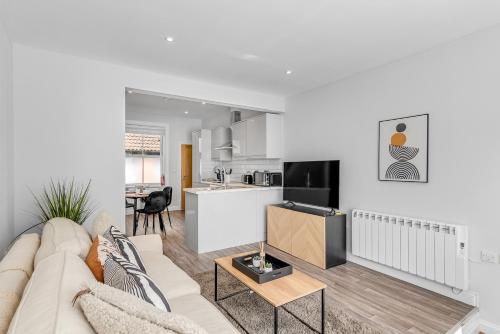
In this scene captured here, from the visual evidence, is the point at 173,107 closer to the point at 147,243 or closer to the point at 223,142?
the point at 223,142

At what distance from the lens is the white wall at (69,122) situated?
2742 millimetres

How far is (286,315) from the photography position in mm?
2283

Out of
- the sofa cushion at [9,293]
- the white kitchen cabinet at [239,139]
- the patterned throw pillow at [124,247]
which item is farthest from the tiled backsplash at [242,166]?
the sofa cushion at [9,293]

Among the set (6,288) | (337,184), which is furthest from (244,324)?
(337,184)

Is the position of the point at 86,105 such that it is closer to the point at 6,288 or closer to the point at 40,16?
the point at 40,16

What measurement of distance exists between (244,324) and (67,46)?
3311 mm

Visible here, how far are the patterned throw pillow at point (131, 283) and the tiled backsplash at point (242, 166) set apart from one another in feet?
12.8

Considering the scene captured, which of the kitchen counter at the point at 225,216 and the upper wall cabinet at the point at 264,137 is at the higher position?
the upper wall cabinet at the point at 264,137

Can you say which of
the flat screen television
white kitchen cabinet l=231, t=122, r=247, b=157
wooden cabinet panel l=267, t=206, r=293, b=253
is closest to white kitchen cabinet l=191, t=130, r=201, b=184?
white kitchen cabinet l=231, t=122, r=247, b=157

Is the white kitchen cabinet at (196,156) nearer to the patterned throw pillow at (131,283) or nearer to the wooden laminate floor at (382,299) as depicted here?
the wooden laminate floor at (382,299)

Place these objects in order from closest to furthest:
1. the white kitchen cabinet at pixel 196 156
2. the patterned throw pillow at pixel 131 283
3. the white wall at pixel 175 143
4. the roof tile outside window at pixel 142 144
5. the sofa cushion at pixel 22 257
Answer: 1. the patterned throw pillow at pixel 131 283
2. the sofa cushion at pixel 22 257
3. the roof tile outside window at pixel 142 144
4. the white kitchen cabinet at pixel 196 156
5. the white wall at pixel 175 143

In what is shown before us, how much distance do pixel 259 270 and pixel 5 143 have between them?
2620 mm

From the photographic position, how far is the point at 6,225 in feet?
7.87

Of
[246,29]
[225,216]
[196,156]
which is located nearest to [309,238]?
[225,216]
